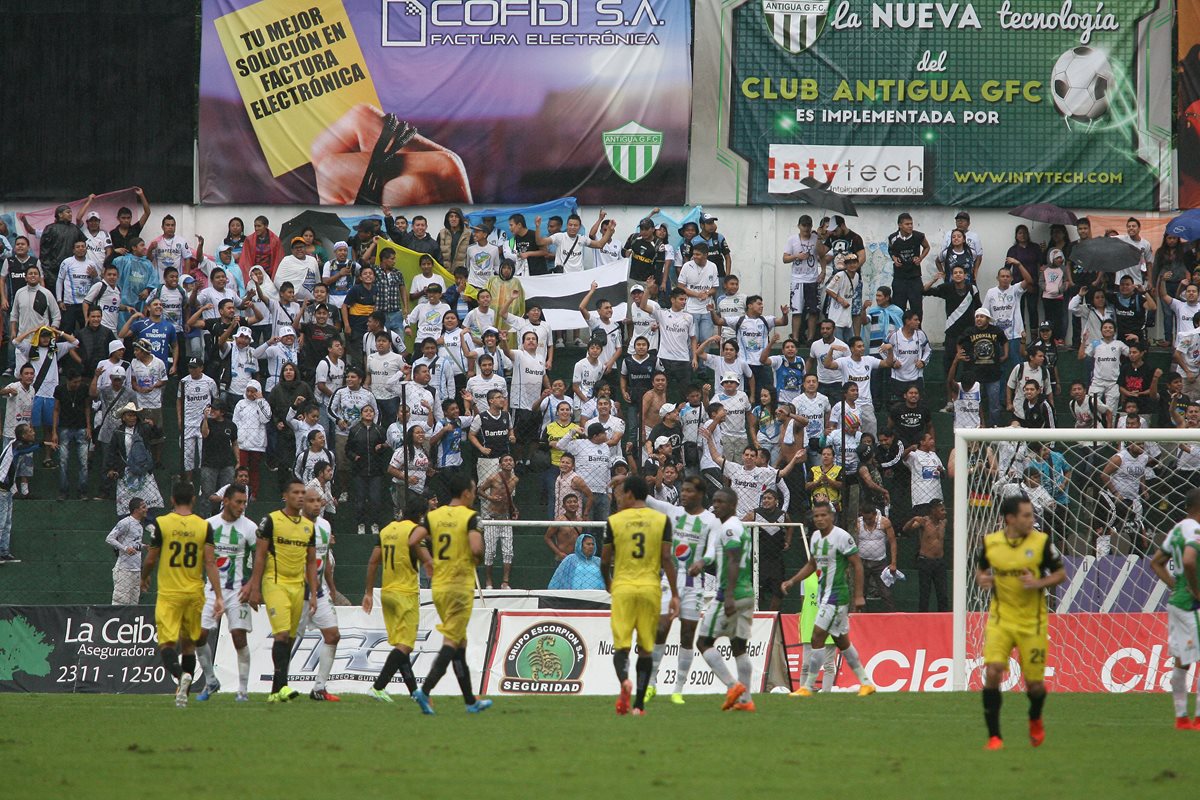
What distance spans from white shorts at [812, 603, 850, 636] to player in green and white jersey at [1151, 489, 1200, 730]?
419cm

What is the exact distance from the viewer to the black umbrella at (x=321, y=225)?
98.1 feet

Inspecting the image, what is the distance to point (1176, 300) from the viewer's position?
25203 millimetres

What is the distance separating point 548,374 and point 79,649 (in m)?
9.60

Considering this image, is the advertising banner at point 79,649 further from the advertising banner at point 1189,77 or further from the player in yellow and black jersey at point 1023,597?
the advertising banner at point 1189,77

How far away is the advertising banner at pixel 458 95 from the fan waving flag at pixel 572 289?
4415 mm

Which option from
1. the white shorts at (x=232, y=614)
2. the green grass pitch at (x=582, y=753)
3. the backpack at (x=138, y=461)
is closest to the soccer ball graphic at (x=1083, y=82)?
the green grass pitch at (x=582, y=753)

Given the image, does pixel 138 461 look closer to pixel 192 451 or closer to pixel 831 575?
pixel 192 451

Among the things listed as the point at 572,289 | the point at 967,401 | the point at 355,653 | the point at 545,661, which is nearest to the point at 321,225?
the point at 572,289

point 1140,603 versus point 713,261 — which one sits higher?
point 713,261

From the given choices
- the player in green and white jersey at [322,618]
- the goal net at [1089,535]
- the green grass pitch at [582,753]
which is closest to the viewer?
the green grass pitch at [582,753]

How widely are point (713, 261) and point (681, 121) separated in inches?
197

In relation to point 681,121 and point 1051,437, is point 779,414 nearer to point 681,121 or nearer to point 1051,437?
point 1051,437

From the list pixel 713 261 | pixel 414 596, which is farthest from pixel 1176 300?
pixel 414 596

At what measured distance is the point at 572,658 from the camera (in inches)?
740
